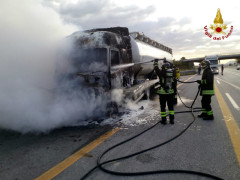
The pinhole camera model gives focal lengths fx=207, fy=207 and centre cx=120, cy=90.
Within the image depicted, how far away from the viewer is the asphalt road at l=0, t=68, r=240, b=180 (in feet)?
9.73

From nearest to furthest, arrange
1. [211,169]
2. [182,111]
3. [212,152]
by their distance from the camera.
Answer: [211,169], [212,152], [182,111]

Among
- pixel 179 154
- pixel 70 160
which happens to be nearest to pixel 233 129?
pixel 179 154

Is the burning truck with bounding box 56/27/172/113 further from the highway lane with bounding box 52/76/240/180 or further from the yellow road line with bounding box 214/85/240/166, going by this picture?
the yellow road line with bounding box 214/85/240/166

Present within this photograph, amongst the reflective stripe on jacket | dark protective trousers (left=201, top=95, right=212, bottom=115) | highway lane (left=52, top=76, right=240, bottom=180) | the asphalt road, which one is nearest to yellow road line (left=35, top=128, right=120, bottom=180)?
the asphalt road

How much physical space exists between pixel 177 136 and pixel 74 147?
6.89 ft

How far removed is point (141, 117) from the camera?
614 cm

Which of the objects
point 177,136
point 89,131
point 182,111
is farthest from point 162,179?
point 182,111

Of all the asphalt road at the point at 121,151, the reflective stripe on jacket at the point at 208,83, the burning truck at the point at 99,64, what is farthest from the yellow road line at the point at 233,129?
the burning truck at the point at 99,64

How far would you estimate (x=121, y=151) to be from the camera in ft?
12.0

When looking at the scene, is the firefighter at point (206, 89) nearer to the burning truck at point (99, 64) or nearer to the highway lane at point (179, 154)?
the highway lane at point (179, 154)

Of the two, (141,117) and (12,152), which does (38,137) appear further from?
(141,117)

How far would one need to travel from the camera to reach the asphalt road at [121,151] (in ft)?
9.73

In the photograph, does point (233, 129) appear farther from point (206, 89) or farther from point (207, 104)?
point (206, 89)

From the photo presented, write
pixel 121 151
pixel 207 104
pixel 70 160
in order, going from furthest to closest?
pixel 207 104
pixel 121 151
pixel 70 160
